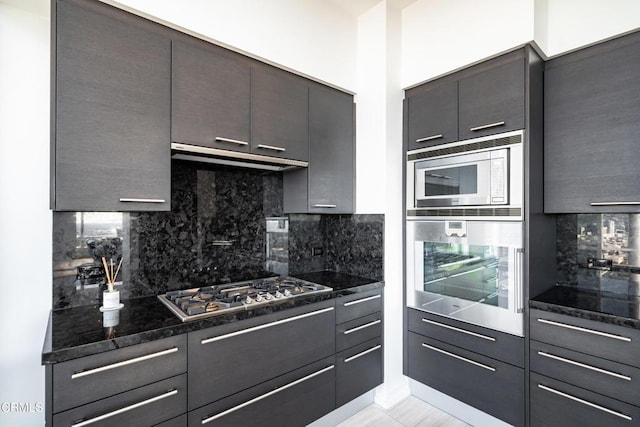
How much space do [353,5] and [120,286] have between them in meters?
2.51

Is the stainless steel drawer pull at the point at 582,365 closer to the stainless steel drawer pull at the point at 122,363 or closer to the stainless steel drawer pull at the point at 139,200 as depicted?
the stainless steel drawer pull at the point at 122,363

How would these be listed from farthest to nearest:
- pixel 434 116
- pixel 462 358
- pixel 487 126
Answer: pixel 434 116
pixel 462 358
pixel 487 126

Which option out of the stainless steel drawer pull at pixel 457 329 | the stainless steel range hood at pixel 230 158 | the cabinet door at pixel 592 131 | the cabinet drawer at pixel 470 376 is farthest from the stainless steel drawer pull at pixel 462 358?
the stainless steel range hood at pixel 230 158

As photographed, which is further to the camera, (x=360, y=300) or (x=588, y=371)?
(x=360, y=300)

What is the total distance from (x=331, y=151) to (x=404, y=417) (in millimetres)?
1983

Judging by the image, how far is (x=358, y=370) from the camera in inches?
87.6

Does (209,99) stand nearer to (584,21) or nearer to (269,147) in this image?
(269,147)

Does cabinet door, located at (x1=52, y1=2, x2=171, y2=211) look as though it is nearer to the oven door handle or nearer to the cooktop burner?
the cooktop burner

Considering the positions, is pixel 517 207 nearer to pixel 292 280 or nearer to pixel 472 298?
pixel 472 298

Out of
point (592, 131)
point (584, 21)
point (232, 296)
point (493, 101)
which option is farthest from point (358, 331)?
point (584, 21)

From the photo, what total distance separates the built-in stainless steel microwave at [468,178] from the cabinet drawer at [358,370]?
105 cm

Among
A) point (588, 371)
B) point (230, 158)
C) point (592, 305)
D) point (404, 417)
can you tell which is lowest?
point (404, 417)

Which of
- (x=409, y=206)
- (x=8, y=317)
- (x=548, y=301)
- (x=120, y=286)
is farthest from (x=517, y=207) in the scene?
(x=8, y=317)

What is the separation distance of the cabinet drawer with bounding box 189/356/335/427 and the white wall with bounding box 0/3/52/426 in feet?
3.39
